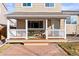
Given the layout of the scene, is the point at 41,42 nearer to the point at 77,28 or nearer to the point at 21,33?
the point at 21,33

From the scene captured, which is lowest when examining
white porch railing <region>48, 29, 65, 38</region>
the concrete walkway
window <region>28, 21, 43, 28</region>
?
the concrete walkway

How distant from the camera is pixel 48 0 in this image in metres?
1.45

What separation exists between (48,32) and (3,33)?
7463mm

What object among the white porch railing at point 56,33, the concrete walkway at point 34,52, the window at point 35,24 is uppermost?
the window at point 35,24

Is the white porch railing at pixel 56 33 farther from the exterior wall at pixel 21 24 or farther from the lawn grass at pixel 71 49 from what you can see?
the exterior wall at pixel 21 24

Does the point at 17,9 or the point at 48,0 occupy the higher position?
the point at 17,9

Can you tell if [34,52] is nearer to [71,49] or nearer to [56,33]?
[71,49]

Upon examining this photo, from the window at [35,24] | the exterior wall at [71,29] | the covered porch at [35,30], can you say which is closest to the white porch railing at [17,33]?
the covered porch at [35,30]

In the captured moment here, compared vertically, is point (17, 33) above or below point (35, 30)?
below

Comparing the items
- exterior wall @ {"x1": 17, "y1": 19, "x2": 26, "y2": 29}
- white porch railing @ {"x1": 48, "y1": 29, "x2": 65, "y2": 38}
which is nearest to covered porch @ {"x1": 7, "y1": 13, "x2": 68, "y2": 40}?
white porch railing @ {"x1": 48, "y1": 29, "x2": 65, "y2": 38}

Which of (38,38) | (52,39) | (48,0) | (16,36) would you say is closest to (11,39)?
(16,36)

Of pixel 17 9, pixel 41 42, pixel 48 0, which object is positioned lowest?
pixel 41 42

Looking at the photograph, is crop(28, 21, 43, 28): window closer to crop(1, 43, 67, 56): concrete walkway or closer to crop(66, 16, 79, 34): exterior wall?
crop(66, 16, 79, 34): exterior wall

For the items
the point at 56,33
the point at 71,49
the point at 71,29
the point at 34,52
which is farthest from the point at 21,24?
the point at 34,52
